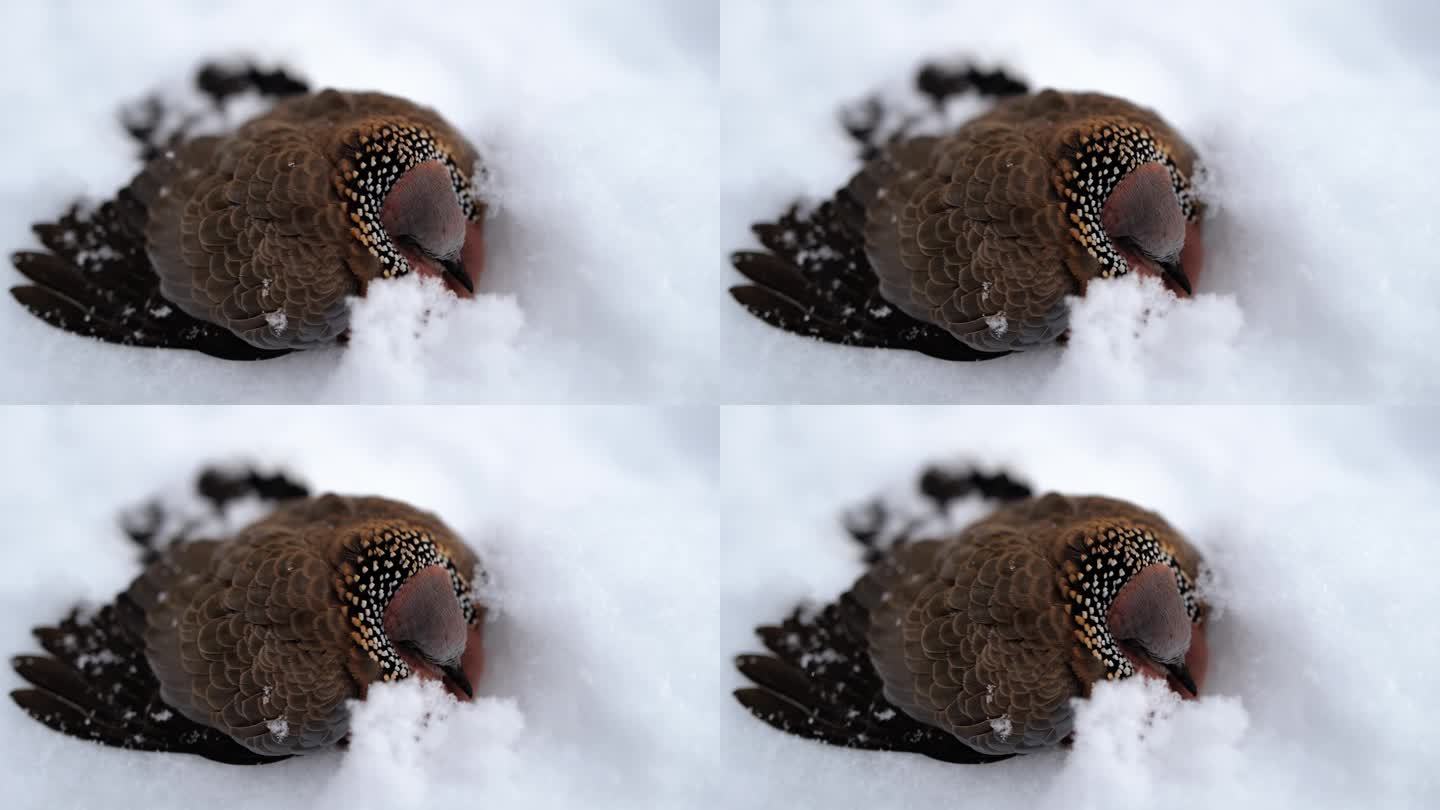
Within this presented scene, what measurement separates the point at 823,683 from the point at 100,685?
128cm

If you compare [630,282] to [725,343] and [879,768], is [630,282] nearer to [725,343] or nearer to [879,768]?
[725,343]

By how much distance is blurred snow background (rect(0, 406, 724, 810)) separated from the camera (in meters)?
1.86

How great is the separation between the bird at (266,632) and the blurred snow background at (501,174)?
24 centimetres

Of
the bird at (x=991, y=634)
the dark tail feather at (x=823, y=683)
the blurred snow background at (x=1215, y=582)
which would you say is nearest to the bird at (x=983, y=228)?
the blurred snow background at (x=1215, y=582)

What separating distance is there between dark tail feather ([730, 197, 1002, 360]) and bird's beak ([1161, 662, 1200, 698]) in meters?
0.61

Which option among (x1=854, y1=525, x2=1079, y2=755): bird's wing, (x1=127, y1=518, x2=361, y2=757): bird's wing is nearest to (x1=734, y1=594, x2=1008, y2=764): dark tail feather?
(x1=854, y1=525, x2=1079, y2=755): bird's wing

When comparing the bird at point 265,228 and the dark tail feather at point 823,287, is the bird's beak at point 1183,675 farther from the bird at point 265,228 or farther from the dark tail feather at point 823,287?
the bird at point 265,228

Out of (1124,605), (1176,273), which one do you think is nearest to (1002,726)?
(1124,605)

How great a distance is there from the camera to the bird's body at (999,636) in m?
1.63

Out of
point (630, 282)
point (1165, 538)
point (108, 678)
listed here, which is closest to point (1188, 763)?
point (1165, 538)

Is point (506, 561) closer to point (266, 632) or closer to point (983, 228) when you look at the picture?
point (266, 632)

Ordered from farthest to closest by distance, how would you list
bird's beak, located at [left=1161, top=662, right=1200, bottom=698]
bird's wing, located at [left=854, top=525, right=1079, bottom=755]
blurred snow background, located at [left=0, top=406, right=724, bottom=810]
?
blurred snow background, located at [left=0, top=406, right=724, bottom=810] < bird's beak, located at [left=1161, top=662, right=1200, bottom=698] < bird's wing, located at [left=854, top=525, right=1079, bottom=755]

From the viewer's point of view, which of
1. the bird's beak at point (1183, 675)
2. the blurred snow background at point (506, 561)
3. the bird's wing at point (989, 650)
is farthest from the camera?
the blurred snow background at point (506, 561)

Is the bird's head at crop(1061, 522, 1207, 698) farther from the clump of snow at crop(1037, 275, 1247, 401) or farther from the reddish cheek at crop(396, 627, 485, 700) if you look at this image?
the reddish cheek at crop(396, 627, 485, 700)
